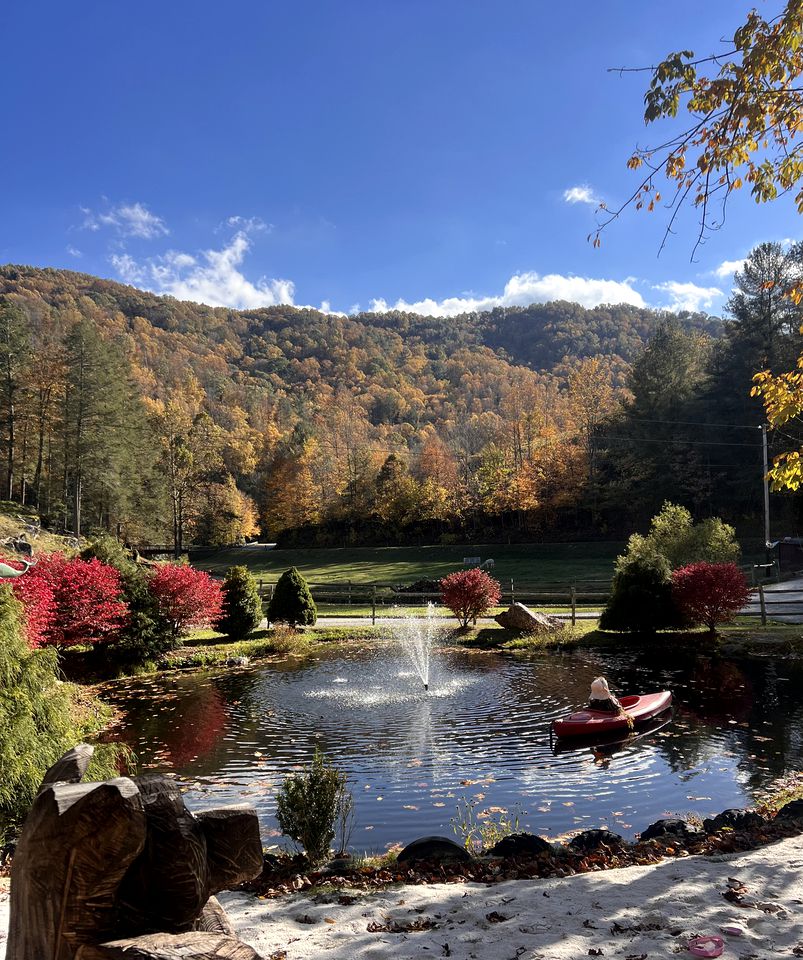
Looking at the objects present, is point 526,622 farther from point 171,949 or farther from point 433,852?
point 171,949

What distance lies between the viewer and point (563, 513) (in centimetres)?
5381

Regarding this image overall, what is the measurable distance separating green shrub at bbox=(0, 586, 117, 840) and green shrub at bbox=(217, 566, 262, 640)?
13.6 meters

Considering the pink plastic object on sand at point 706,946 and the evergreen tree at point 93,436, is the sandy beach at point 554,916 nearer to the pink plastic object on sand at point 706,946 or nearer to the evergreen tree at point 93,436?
the pink plastic object on sand at point 706,946

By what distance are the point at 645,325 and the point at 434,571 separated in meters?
98.1

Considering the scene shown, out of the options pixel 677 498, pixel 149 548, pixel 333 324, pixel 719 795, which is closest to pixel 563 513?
pixel 677 498

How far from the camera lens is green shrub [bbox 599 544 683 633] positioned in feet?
65.7

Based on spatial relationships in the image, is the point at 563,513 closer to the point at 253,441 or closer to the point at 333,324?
the point at 253,441

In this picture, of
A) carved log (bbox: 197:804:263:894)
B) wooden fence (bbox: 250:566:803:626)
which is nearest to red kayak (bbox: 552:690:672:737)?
carved log (bbox: 197:804:263:894)

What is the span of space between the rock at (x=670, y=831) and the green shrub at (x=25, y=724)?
18.4ft

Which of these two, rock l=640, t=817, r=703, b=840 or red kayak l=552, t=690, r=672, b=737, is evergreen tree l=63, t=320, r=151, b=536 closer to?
red kayak l=552, t=690, r=672, b=737

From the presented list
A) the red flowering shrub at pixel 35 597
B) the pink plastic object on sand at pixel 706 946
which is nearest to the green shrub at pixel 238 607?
the red flowering shrub at pixel 35 597

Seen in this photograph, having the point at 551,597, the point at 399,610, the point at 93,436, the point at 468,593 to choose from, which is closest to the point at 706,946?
the point at 468,593

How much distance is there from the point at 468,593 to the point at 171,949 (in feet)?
68.2

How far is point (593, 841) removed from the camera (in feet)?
20.4
